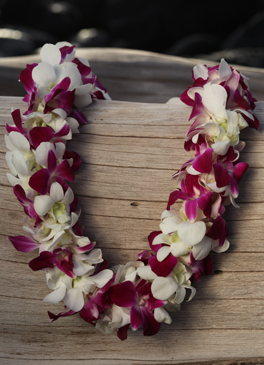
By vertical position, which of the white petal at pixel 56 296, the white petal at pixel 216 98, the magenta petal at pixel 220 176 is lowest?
the white petal at pixel 56 296

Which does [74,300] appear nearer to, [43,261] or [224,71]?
[43,261]

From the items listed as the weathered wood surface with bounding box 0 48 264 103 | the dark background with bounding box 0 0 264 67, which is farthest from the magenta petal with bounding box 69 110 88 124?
the dark background with bounding box 0 0 264 67

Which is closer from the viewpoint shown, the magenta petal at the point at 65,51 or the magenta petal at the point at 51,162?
the magenta petal at the point at 51,162

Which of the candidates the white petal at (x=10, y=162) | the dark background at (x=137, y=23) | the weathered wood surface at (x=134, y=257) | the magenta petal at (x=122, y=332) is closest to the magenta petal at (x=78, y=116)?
the weathered wood surface at (x=134, y=257)

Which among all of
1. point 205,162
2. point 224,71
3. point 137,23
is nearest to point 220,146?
point 205,162

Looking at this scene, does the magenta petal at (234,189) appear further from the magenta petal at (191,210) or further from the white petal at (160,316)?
the white petal at (160,316)

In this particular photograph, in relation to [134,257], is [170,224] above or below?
above

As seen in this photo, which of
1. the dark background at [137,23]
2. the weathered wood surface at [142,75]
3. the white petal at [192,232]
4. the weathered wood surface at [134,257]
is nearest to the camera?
the white petal at [192,232]
